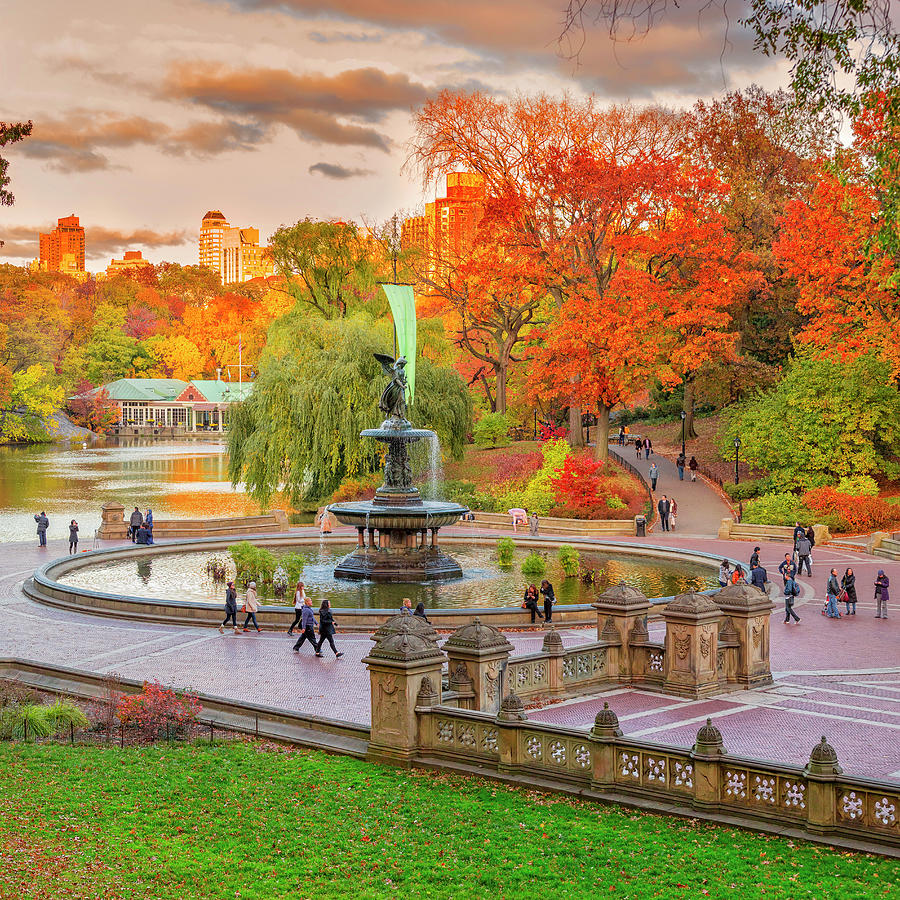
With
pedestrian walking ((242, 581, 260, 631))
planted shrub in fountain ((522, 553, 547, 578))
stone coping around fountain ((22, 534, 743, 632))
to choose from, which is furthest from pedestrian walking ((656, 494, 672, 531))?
pedestrian walking ((242, 581, 260, 631))

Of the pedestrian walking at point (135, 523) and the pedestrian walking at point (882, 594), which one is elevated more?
the pedestrian walking at point (135, 523)

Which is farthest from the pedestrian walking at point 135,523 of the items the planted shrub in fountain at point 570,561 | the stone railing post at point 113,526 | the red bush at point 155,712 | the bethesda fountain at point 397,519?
the red bush at point 155,712

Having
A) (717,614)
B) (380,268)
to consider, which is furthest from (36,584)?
(380,268)

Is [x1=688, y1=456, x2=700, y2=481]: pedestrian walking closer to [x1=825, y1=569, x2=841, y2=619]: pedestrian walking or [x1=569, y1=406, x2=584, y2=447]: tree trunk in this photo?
[x1=569, y1=406, x2=584, y2=447]: tree trunk

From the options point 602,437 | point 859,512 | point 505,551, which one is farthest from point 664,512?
point 505,551

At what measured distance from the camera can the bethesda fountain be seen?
30.0m

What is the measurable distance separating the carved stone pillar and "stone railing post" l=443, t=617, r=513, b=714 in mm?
3564

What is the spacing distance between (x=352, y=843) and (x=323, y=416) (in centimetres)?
3748

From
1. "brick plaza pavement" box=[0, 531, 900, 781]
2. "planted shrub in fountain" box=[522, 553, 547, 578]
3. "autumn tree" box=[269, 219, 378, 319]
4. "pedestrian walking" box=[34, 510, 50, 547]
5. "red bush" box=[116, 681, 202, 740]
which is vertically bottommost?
"brick plaza pavement" box=[0, 531, 900, 781]

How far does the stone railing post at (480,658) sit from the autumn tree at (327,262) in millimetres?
45660

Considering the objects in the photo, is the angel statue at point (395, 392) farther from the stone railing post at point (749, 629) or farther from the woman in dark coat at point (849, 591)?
the stone railing post at point (749, 629)

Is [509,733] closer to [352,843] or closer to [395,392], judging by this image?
[352,843]

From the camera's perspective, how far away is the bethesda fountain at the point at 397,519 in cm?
3000

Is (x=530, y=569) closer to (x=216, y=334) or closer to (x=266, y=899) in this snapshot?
(x=266, y=899)
